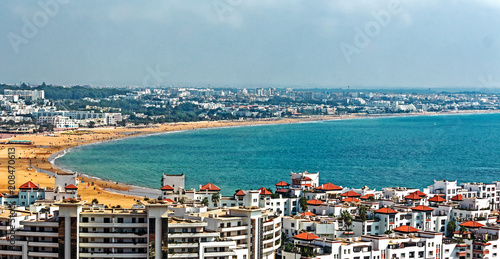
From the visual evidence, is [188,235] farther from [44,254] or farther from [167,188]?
[167,188]

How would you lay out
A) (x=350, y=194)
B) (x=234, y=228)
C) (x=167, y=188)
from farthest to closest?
1. (x=350, y=194)
2. (x=167, y=188)
3. (x=234, y=228)

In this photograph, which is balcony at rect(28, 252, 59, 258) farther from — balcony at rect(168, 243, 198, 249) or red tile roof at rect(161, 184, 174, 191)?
red tile roof at rect(161, 184, 174, 191)

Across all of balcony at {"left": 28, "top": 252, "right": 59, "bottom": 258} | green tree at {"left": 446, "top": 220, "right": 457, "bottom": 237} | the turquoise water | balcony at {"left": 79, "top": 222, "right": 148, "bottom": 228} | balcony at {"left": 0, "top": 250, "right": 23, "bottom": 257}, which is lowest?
the turquoise water

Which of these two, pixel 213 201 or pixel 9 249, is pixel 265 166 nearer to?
pixel 213 201

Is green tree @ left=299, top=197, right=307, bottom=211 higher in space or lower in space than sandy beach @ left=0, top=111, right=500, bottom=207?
higher

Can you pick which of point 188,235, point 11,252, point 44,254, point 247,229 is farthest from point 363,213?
point 11,252

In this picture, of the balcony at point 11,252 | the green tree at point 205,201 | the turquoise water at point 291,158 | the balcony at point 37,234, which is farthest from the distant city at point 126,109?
the balcony at point 37,234

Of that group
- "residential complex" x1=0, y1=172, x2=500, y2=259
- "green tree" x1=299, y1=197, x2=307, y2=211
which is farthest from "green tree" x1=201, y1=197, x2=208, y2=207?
"green tree" x1=299, y1=197, x2=307, y2=211
